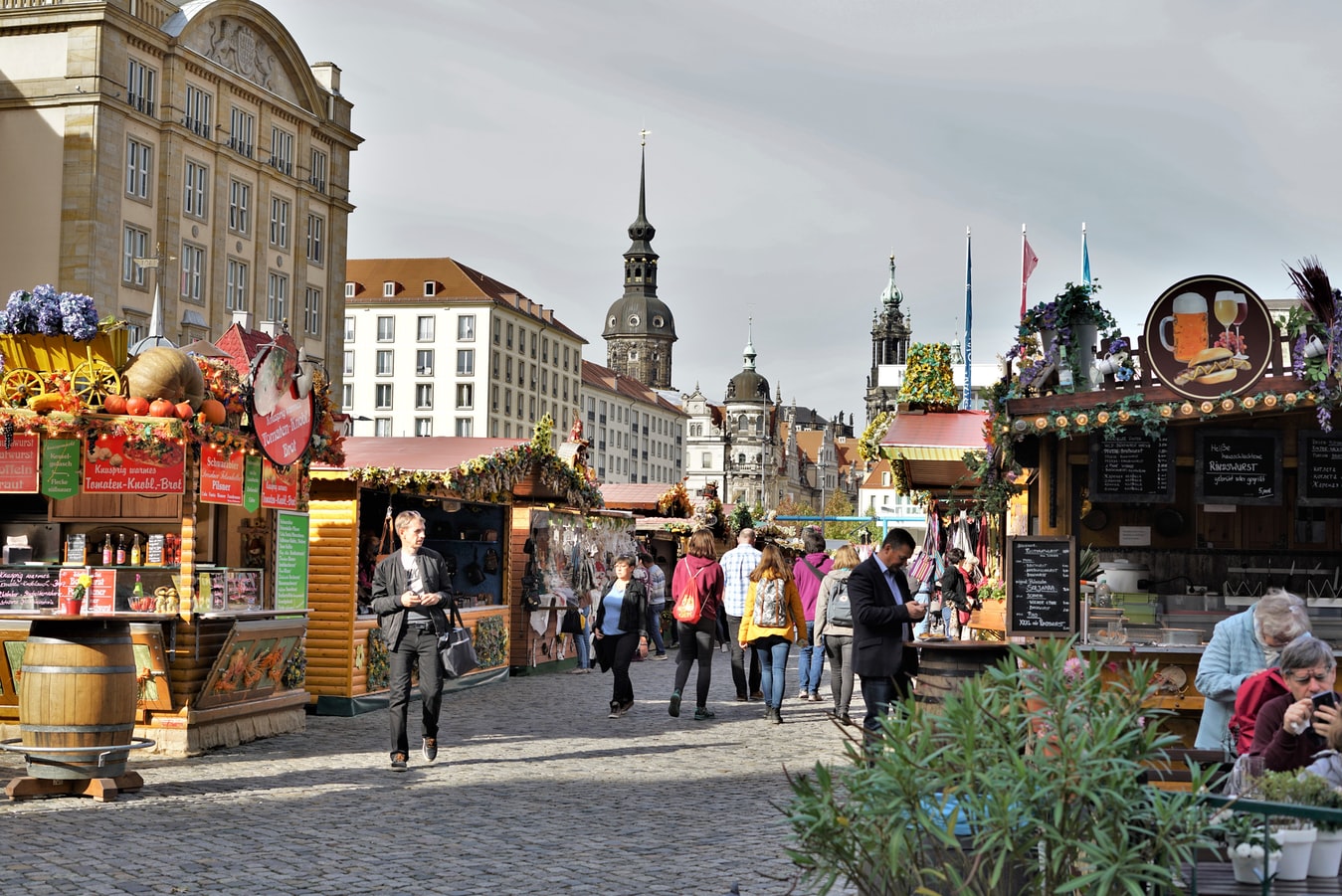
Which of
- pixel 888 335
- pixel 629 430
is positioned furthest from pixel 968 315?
pixel 888 335

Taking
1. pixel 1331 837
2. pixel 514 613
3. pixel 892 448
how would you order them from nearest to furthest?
pixel 1331 837 < pixel 892 448 < pixel 514 613

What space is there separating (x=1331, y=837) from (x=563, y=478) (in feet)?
57.5

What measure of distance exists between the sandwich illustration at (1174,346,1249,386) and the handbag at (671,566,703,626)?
5.73m

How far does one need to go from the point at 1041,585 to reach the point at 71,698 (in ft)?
20.3

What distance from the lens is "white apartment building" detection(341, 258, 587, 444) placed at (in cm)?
9731

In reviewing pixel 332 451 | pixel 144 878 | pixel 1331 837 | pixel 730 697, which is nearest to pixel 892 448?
pixel 730 697

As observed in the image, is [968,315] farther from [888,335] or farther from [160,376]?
[888,335]

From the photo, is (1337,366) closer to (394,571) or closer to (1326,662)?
(1326,662)

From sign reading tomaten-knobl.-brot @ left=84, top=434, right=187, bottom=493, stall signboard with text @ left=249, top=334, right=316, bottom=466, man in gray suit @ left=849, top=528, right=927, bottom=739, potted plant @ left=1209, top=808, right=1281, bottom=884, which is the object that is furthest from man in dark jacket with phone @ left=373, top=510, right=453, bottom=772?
potted plant @ left=1209, top=808, right=1281, bottom=884

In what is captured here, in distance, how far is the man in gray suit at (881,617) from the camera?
33.9 ft

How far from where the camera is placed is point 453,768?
37.1 ft

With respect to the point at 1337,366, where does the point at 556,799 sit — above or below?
below

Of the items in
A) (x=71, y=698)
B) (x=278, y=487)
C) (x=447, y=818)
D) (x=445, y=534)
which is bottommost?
(x=447, y=818)

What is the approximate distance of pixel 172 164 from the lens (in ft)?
164
